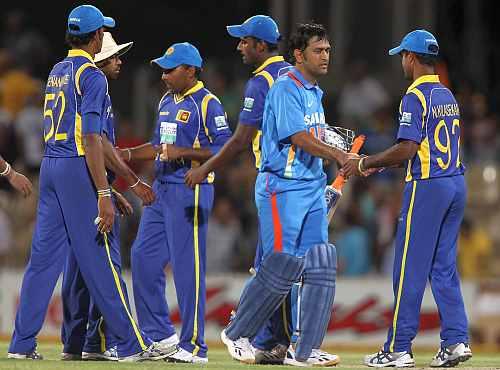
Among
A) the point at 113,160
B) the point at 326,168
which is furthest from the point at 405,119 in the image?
the point at 326,168

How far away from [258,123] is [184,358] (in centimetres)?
175

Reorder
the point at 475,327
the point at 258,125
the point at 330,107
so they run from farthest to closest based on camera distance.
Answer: the point at 330,107
the point at 475,327
the point at 258,125

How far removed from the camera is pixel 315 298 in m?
8.59

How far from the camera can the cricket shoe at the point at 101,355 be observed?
9391 millimetres

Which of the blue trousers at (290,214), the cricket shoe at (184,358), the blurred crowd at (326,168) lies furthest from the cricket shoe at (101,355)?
the blurred crowd at (326,168)

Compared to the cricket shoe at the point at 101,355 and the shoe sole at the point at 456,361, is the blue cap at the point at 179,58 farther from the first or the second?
the shoe sole at the point at 456,361

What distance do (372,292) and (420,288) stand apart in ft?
18.9

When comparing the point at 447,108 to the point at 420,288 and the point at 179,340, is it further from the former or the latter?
the point at 179,340

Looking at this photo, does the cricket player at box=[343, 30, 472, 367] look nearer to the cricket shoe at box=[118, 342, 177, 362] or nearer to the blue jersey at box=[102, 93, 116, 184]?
the cricket shoe at box=[118, 342, 177, 362]

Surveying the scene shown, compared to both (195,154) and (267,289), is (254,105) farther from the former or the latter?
(267,289)

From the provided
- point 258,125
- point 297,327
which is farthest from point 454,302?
point 258,125

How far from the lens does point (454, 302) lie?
9.20 metres

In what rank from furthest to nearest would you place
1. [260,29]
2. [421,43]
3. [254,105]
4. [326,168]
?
[326,168] → [260,29] → [254,105] → [421,43]

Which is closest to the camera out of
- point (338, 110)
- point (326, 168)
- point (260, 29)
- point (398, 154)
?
point (398, 154)
